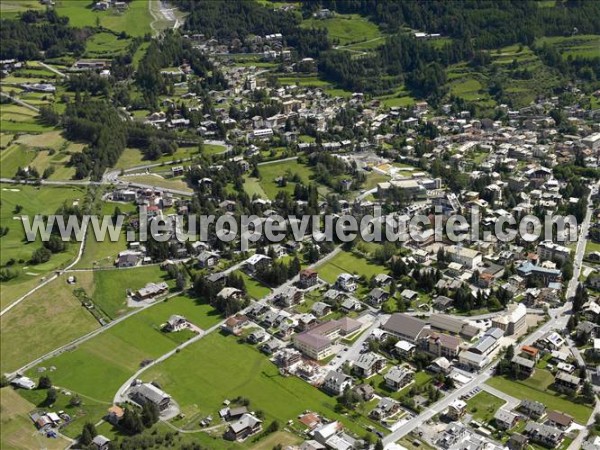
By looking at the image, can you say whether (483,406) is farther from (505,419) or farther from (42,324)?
(42,324)

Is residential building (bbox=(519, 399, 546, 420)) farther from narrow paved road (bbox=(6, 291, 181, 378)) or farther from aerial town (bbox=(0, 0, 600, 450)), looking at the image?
narrow paved road (bbox=(6, 291, 181, 378))

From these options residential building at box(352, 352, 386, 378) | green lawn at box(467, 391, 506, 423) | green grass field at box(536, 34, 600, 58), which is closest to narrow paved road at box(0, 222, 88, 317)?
residential building at box(352, 352, 386, 378)

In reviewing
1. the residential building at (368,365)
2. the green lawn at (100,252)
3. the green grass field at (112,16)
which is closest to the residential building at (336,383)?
the residential building at (368,365)

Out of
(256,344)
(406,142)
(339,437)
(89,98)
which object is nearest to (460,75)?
(406,142)

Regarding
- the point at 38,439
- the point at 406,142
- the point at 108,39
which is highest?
the point at 108,39

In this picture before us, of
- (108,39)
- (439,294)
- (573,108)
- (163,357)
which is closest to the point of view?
(163,357)

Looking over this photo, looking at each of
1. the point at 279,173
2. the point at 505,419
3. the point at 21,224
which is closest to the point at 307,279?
the point at 505,419

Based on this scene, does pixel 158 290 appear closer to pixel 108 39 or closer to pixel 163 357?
pixel 163 357
